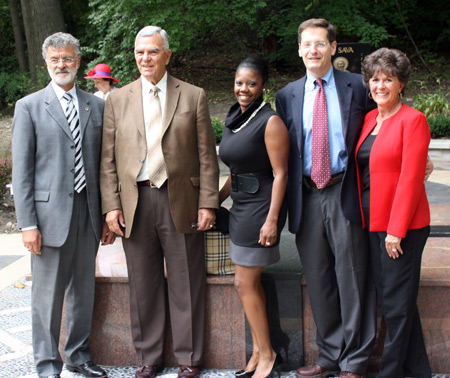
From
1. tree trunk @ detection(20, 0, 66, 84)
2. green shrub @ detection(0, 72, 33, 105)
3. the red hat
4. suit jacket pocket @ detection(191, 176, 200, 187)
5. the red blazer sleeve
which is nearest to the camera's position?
the red blazer sleeve

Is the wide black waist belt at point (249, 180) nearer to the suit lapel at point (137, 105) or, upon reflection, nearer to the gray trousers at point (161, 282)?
the gray trousers at point (161, 282)

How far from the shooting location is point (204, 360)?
3.67m

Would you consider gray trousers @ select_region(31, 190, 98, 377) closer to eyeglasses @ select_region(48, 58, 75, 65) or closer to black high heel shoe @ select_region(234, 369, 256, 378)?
eyeglasses @ select_region(48, 58, 75, 65)

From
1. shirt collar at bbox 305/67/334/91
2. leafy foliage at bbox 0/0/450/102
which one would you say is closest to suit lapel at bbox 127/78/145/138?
shirt collar at bbox 305/67/334/91

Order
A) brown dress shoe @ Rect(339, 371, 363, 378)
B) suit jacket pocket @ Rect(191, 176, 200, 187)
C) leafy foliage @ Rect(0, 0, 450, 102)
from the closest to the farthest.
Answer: brown dress shoe @ Rect(339, 371, 363, 378) → suit jacket pocket @ Rect(191, 176, 200, 187) → leafy foliage @ Rect(0, 0, 450, 102)

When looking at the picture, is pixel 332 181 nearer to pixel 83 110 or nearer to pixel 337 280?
pixel 337 280

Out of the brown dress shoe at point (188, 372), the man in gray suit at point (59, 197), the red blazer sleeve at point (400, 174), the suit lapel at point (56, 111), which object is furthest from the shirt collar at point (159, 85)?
the brown dress shoe at point (188, 372)

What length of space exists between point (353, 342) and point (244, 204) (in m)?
1.00

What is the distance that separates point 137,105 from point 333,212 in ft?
4.22

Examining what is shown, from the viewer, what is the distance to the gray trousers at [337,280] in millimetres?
3176

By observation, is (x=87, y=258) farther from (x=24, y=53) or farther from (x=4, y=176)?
(x=24, y=53)

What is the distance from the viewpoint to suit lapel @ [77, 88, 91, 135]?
340 cm

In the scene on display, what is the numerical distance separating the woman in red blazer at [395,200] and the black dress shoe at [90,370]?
169cm

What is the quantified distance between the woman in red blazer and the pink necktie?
6.9 inches
